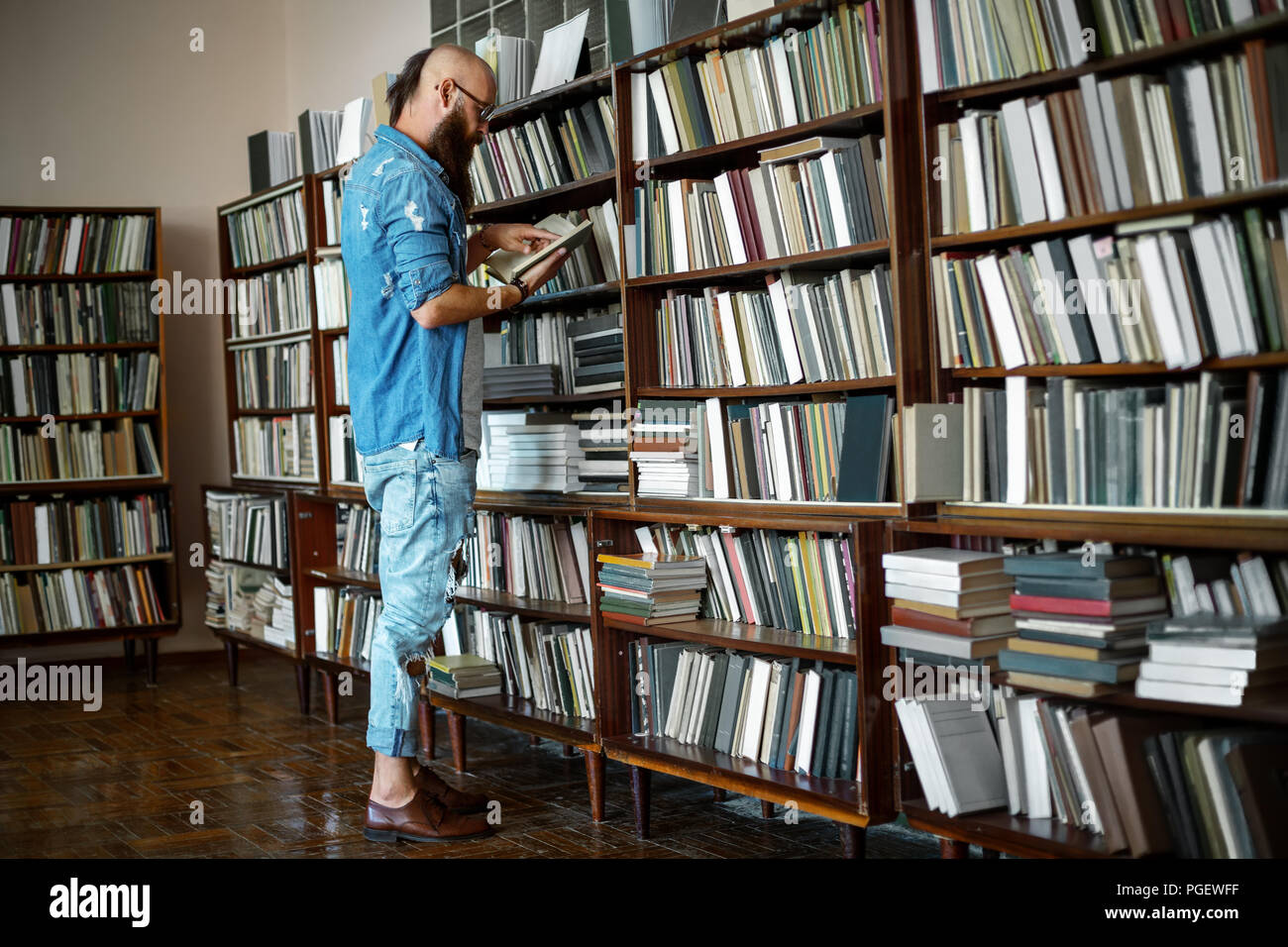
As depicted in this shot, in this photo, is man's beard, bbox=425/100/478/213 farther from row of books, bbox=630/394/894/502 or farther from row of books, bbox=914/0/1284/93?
row of books, bbox=914/0/1284/93

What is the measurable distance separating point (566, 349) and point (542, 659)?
1.01 meters

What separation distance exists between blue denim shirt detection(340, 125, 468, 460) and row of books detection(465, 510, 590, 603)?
737mm

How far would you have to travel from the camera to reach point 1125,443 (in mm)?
2541

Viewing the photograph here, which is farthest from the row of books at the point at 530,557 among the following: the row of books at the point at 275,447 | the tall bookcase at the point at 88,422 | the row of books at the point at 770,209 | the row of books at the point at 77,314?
the row of books at the point at 77,314

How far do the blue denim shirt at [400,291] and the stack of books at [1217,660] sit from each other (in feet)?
5.98

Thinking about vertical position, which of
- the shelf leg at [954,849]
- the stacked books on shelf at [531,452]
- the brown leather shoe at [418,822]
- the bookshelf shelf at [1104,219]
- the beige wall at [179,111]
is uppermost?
the beige wall at [179,111]

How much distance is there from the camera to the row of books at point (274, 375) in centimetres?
575

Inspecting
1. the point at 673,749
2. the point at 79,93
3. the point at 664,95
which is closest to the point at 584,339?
the point at 664,95

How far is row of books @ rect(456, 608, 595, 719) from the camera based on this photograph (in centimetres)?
383

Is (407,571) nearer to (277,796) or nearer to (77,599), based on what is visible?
(277,796)

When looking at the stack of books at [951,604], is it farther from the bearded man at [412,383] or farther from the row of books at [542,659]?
the bearded man at [412,383]

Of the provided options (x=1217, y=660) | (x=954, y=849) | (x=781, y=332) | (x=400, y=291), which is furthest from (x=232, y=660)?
(x=1217, y=660)
